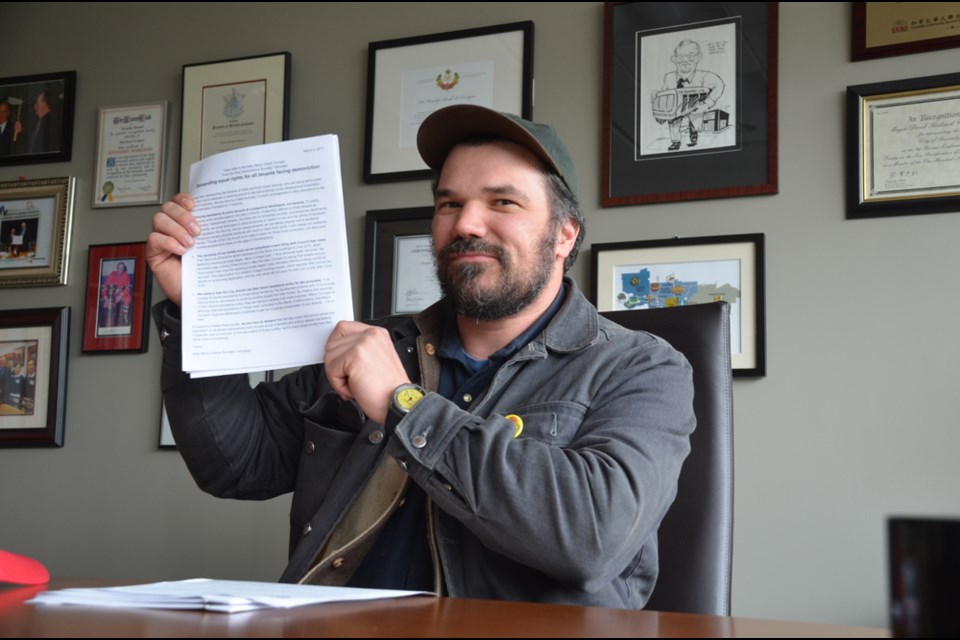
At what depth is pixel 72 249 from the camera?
3.04 metres

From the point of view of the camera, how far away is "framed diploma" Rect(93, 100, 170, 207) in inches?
118

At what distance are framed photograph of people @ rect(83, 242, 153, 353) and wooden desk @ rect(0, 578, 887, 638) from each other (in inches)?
83.2

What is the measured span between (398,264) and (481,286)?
1.15m

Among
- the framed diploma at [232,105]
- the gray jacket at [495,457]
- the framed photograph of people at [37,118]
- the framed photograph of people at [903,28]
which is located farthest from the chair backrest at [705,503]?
the framed photograph of people at [37,118]

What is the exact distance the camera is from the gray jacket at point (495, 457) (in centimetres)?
112

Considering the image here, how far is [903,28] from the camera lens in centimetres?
223

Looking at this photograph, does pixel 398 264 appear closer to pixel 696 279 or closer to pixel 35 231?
Result: pixel 696 279

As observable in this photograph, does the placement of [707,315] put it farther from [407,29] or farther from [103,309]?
[103,309]

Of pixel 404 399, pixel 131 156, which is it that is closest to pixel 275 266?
pixel 404 399

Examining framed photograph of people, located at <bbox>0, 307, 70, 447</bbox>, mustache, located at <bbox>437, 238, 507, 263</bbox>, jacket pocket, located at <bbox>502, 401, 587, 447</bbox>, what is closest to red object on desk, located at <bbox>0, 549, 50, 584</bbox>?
jacket pocket, located at <bbox>502, 401, 587, 447</bbox>

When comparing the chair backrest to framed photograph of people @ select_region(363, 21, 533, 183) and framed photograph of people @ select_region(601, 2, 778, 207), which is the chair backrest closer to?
framed photograph of people @ select_region(601, 2, 778, 207)

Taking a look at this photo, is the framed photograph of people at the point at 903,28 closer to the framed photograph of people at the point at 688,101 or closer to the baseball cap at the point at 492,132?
the framed photograph of people at the point at 688,101

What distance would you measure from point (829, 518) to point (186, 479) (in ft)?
5.92

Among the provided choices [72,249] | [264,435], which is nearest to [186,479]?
[72,249]
